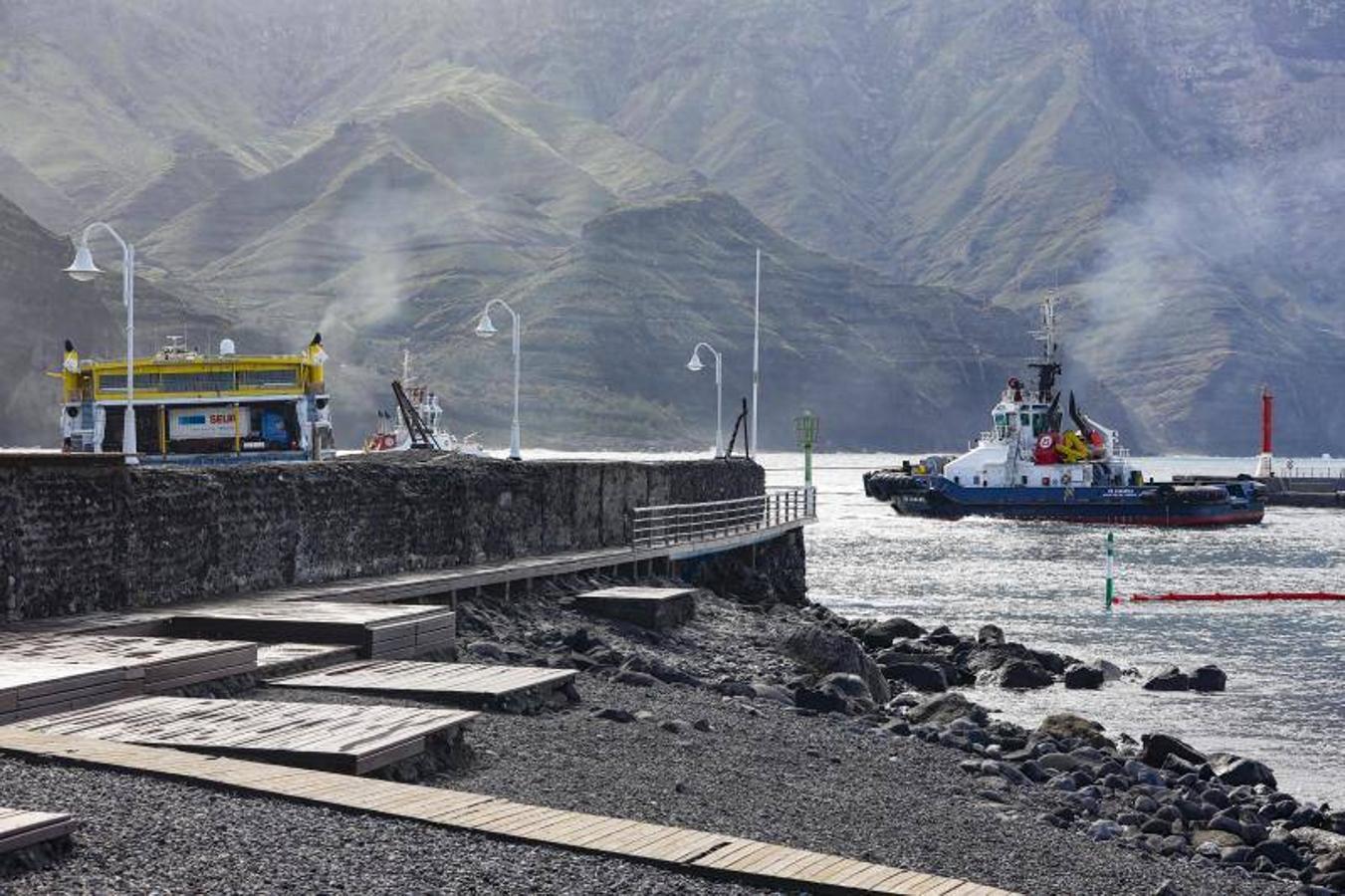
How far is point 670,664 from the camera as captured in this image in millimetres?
21516

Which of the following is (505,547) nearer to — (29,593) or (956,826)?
(29,593)

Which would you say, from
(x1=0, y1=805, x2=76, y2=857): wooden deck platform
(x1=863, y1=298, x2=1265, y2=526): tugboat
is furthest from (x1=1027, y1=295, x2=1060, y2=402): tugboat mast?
(x1=0, y1=805, x2=76, y2=857): wooden deck platform

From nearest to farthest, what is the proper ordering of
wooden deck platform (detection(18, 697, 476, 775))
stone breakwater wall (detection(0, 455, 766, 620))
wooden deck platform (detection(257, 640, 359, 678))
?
wooden deck platform (detection(18, 697, 476, 775)), wooden deck platform (detection(257, 640, 359, 678)), stone breakwater wall (detection(0, 455, 766, 620))

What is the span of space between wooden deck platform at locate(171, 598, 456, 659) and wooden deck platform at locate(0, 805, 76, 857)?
717 cm

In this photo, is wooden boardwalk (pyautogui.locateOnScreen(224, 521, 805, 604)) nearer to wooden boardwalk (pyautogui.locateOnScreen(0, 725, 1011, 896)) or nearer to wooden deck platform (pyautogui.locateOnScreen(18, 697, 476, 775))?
wooden deck platform (pyautogui.locateOnScreen(18, 697, 476, 775))

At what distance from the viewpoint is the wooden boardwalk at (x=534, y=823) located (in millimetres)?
8602

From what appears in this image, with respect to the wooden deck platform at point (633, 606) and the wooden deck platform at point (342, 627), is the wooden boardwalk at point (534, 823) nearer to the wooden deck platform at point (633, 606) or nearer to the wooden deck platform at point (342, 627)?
the wooden deck platform at point (342, 627)

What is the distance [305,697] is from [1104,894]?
19.7 feet

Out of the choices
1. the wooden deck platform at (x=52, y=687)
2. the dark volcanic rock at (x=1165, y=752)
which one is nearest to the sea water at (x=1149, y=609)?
the dark volcanic rock at (x=1165, y=752)

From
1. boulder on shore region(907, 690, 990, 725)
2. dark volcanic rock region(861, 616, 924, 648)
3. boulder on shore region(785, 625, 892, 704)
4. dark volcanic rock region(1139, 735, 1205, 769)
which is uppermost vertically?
boulder on shore region(785, 625, 892, 704)

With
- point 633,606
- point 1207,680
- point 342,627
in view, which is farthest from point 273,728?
point 1207,680

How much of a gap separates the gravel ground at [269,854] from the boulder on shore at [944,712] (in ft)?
43.0

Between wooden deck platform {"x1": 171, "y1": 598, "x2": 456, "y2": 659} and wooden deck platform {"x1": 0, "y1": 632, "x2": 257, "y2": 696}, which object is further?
wooden deck platform {"x1": 171, "y1": 598, "x2": 456, "y2": 659}

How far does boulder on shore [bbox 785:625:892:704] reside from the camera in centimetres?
2416
